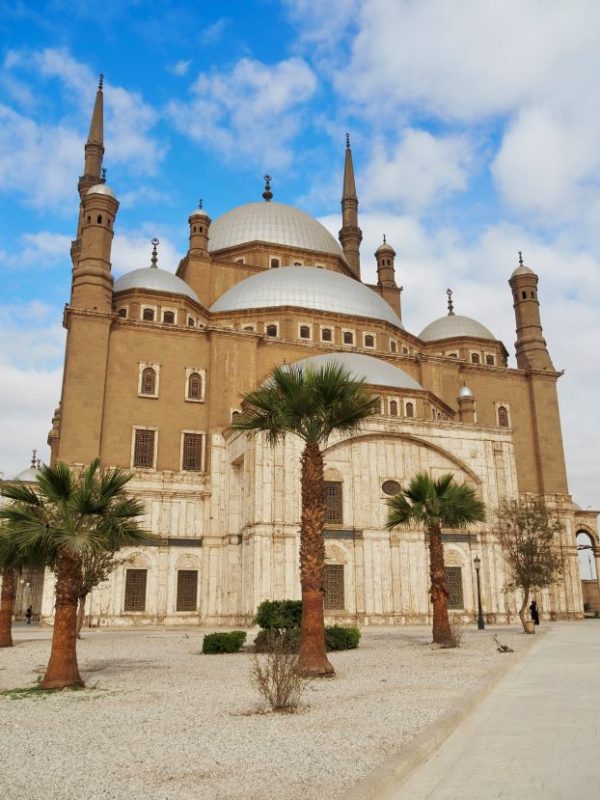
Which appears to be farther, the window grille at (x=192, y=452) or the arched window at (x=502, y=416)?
the arched window at (x=502, y=416)

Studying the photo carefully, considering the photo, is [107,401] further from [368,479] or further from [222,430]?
[368,479]

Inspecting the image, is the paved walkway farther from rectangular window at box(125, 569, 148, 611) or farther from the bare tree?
rectangular window at box(125, 569, 148, 611)

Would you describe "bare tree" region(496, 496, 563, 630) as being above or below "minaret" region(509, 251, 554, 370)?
below

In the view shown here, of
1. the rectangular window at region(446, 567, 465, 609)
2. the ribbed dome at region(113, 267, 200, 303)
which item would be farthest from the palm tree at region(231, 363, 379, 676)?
the ribbed dome at region(113, 267, 200, 303)

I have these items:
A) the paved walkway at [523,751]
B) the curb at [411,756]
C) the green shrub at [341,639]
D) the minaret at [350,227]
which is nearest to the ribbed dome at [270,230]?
the minaret at [350,227]

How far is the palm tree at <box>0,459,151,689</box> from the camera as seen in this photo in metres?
12.0

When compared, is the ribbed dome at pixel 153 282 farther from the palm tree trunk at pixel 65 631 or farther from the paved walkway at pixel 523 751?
the paved walkway at pixel 523 751

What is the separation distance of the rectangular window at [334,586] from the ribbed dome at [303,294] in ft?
54.4

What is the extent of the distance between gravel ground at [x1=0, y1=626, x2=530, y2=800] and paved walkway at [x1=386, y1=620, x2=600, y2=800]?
1.76 feet

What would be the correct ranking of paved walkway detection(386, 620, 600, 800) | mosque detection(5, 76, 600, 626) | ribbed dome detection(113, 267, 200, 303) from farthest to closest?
ribbed dome detection(113, 267, 200, 303) → mosque detection(5, 76, 600, 626) → paved walkway detection(386, 620, 600, 800)

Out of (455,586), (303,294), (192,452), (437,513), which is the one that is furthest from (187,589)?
(303,294)

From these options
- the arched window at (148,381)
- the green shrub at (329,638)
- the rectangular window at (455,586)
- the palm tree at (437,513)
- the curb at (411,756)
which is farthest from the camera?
the arched window at (148,381)

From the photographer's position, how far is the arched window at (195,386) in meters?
37.0

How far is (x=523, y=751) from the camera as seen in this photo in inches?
274
